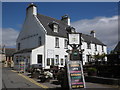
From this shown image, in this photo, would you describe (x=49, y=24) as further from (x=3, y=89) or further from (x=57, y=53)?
(x=3, y=89)

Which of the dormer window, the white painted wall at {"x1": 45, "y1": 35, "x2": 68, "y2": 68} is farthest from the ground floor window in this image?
the dormer window

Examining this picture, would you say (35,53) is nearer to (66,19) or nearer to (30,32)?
(30,32)

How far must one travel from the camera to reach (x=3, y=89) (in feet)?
25.3

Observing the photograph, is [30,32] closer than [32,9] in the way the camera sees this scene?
No

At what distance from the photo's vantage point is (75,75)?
7.02 meters

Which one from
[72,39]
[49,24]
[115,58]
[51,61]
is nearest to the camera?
[72,39]

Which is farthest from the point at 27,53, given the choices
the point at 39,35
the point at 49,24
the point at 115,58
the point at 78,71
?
the point at 78,71

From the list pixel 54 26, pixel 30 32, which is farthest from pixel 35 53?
pixel 54 26

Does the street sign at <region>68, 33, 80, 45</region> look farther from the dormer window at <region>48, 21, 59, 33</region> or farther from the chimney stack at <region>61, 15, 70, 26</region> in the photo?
the chimney stack at <region>61, 15, 70, 26</region>

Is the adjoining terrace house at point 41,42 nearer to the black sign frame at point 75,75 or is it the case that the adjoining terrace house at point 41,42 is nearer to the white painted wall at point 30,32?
the white painted wall at point 30,32

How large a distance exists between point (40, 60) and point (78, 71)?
14.5 metres

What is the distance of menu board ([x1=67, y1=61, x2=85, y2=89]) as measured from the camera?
684 centimetres

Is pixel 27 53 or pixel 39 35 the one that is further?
pixel 39 35

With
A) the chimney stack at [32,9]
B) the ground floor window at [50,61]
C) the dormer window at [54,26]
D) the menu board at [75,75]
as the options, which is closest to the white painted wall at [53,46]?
the ground floor window at [50,61]
